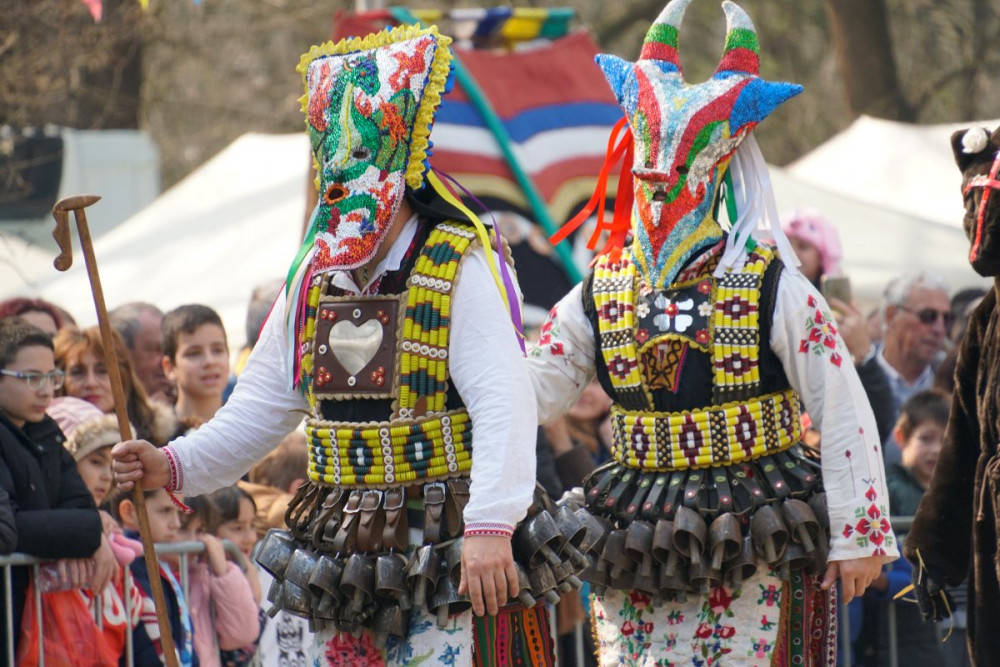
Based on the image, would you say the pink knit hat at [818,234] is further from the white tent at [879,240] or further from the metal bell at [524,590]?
the metal bell at [524,590]

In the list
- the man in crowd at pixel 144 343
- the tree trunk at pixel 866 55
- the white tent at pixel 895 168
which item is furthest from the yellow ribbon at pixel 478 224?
the tree trunk at pixel 866 55

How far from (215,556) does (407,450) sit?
1.81m

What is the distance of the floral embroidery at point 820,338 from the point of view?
4695 mm

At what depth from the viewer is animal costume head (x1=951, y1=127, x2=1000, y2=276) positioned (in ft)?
15.8

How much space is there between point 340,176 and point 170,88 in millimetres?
13959

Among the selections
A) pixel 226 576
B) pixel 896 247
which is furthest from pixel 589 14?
pixel 226 576

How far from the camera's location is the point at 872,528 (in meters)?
4.59

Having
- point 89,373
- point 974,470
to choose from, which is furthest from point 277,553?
point 89,373

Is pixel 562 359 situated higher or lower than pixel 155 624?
higher

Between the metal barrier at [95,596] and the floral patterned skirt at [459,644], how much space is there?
4.01ft

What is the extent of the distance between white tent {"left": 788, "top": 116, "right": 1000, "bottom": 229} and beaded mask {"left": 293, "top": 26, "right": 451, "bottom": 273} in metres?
7.53

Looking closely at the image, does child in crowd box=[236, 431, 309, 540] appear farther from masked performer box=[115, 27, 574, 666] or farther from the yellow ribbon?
the yellow ribbon

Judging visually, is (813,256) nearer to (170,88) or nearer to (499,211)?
(499,211)

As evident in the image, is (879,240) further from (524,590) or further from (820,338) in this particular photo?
(524,590)
